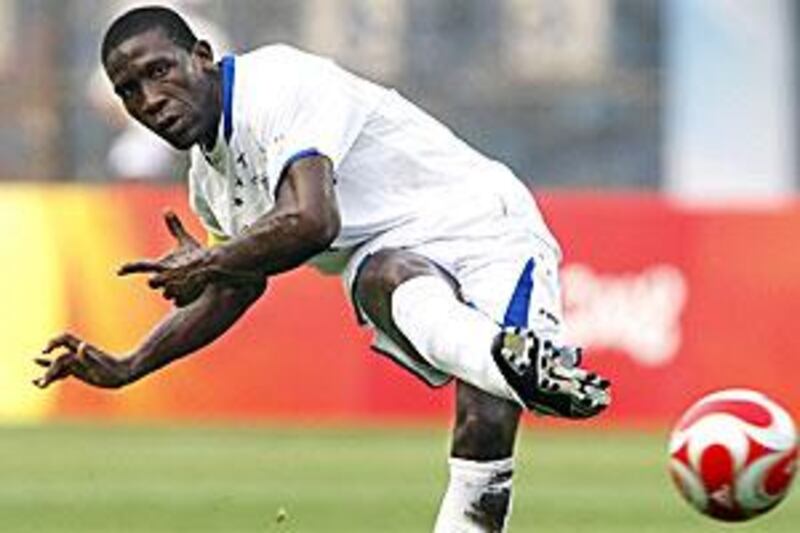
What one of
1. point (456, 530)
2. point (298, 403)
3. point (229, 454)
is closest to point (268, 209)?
point (456, 530)

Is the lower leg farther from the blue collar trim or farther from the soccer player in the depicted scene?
the blue collar trim

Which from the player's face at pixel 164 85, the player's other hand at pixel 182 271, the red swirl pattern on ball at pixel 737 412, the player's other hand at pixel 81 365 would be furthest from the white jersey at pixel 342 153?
the red swirl pattern on ball at pixel 737 412

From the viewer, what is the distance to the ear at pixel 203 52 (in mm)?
10516

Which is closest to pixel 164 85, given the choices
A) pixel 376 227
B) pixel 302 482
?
pixel 376 227

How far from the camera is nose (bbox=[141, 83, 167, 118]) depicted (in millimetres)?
10367

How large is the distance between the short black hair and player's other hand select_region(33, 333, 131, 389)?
1.11 meters

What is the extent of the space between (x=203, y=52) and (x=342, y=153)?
0.58 metres

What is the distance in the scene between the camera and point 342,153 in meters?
10.5

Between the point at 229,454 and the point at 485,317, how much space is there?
9273mm

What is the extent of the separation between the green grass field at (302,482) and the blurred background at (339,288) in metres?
0.05

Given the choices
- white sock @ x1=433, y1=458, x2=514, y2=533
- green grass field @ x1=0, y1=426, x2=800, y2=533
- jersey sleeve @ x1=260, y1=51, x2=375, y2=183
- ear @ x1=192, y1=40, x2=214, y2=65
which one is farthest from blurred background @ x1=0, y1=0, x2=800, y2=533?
ear @ x1=192, y1=40, x2=214, y2=65

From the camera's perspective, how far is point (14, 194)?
76.0ft

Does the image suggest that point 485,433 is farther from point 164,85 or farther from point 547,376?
point 164,85

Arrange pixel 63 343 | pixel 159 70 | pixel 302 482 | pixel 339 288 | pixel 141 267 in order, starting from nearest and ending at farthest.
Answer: pixel 141 267 → pixel 159 70 → pixel 63 343 → pixel 302 482 → pixel 339 288
